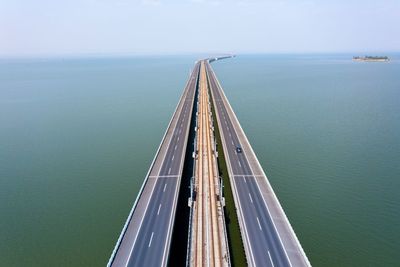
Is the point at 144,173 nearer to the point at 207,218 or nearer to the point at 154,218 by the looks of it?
the point at 154,218

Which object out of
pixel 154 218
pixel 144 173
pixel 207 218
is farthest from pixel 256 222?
pixel 144 173

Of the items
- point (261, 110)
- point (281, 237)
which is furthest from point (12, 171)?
point (261, 110)

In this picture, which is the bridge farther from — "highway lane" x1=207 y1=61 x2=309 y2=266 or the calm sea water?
the calm sea water

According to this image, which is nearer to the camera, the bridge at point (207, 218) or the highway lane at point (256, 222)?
the highway lane at point (256, 222)

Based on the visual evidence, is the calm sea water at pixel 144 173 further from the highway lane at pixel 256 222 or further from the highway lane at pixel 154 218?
the highway lane at pixel 256 222

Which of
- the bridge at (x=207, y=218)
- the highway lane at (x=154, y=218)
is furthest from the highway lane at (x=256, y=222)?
the highway lane at (x=154, y=218)

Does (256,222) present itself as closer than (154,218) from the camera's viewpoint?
Yes

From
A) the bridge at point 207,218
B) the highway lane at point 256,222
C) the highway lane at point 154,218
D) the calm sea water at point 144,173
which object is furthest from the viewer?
the calm sea water at point 144,173
